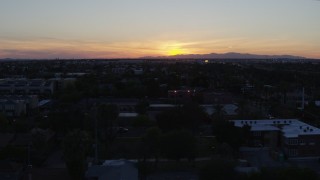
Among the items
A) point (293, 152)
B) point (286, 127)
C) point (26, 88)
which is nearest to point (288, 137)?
point (293, 152)

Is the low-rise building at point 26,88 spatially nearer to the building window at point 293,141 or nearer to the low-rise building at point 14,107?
the low-rise building at point 14,107

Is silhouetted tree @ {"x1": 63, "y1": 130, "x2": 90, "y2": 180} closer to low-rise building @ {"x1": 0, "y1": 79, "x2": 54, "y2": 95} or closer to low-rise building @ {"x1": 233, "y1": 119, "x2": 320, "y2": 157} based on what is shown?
low-rise building @ {"x1": 233, "y1": 119, "x2": 320, "y2": 157}

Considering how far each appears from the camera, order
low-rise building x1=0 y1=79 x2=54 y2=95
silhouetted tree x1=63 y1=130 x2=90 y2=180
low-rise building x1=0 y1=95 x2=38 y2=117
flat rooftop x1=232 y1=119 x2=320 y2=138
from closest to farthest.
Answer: silhouetted tree x1=63 y1=130 x2=90 y2=180 < flat rooftop x1=232 y1=119 x2=320 y2=138 < low-rise building x1=0 y1=95 x2=38 y2=117 < low-rise building x1=0 y1=79 x2=54 y2=95

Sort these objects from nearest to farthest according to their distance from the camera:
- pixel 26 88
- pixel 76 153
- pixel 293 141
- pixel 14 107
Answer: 1. pixel 76 153
2. pixel 293 141
3. pixel 14 107
4. pixel 26 88

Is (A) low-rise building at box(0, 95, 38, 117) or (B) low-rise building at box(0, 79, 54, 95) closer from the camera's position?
(A) low-rise building at box(0, 95, 38, 117)

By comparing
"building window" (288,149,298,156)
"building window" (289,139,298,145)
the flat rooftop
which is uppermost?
A: the flat rooftop

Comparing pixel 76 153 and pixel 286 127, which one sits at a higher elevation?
pixel 76 153

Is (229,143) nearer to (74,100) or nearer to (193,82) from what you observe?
(74,100)

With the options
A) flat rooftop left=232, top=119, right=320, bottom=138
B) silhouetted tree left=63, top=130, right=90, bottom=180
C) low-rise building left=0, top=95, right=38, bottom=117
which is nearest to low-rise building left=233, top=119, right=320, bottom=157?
flat rooftop left=232, top=119, right=320, bottom=138


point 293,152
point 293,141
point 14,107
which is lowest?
point 293,152

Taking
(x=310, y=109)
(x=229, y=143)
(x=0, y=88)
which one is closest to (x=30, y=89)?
(x=0, y=88)

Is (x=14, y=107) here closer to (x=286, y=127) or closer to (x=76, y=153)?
(x=76, y=153)

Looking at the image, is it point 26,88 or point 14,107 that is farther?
point 26,88

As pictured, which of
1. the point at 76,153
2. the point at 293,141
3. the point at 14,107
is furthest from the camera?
the point at 14,107
